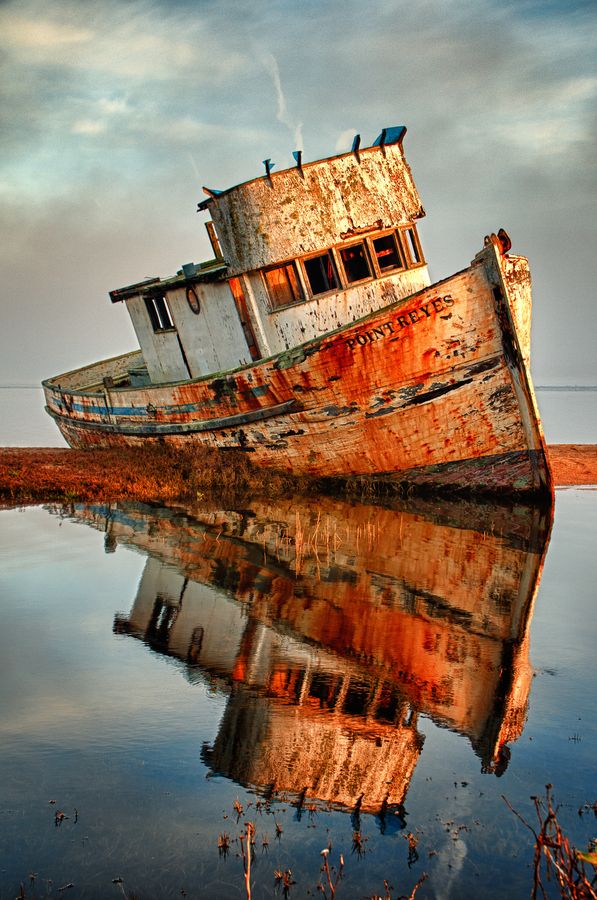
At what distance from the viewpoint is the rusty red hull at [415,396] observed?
35.9 feet

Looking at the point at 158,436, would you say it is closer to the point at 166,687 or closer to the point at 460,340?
the point at 460,340

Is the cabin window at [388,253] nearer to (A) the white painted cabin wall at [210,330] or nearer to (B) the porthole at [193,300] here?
(A) the white painted cabin wall at [210,330]

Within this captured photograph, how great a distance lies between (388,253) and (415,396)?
9.78 feet

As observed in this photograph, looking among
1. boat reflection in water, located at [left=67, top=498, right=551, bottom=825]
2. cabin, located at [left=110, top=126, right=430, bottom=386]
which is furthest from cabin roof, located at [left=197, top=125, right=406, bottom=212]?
boat reflection in water, located at [left=67, top=498, right=551, bottom=825]

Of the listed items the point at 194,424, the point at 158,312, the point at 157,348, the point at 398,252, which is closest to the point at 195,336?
the point at 158,312

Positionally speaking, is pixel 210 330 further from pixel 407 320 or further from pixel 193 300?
pixel 407 320

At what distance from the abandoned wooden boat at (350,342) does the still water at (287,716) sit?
11.3 feet

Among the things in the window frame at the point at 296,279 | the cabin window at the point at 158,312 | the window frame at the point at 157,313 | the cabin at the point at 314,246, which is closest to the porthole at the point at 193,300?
the cabin at the point at 314,246

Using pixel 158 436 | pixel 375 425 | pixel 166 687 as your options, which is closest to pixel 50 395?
pixel 158 436

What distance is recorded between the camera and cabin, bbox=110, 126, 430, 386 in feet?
41.4

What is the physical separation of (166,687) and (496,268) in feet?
25.5

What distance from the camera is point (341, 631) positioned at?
5.91 m

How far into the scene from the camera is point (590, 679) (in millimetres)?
5086

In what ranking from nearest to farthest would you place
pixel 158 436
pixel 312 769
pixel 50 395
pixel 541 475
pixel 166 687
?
pixel 312 769 < pixel 166 687 < pixel 541 475 < pixel 158 436 < pixel 50 395
